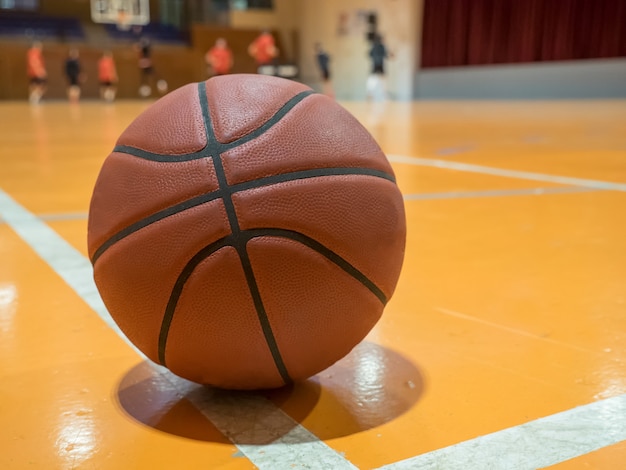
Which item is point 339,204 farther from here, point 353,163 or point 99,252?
point 99,252

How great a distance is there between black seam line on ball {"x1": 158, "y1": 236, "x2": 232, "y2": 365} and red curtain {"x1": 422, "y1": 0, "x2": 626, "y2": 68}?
2085cm

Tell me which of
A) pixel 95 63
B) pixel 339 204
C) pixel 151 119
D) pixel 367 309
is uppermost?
pixel 151 119

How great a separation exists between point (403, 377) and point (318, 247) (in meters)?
0.41

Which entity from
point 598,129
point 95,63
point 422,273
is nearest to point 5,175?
point 422,273

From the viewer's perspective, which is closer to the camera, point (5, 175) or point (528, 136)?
point (5, 175)

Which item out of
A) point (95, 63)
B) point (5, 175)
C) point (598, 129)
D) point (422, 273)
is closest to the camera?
point (422, 273)

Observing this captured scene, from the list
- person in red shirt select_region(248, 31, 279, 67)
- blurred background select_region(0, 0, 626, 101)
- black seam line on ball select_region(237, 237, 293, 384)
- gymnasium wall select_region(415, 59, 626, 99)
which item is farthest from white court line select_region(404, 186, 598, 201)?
person in red shirt select_region(248, 31, 279, 67)

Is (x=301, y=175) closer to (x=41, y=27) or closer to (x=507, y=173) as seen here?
(x=507, y=173)

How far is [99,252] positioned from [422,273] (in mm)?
1252

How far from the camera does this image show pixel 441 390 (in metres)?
1.53

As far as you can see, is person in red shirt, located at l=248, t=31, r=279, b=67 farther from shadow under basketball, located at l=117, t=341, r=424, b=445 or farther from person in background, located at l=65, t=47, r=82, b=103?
shadow under basketball, located at l=117, t=341, r=424, b=445

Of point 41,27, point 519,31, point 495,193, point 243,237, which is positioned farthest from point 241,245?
point 41,27

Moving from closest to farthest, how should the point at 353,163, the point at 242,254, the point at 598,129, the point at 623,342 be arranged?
the point at 242,254 < the point at 353,163 < the point at 623,342 < the point at 598,129

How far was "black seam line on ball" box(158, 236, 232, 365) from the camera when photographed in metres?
1.33
